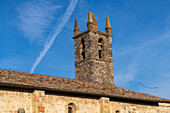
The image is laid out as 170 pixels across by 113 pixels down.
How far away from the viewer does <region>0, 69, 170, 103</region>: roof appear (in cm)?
1842

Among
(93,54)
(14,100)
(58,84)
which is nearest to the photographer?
(14,100)

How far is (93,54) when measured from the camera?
28438mm

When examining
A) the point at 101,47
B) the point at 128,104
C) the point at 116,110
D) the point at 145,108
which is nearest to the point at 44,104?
the point at 116,110

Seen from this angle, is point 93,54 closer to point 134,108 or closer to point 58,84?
point 134,108

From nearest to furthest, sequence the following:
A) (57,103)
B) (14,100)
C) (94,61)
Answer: (14,100) → (57,103) → (94,61)

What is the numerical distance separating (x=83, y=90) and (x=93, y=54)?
812 cm

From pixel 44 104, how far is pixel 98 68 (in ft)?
35.2

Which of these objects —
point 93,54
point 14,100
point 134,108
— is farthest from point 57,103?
point 93,54

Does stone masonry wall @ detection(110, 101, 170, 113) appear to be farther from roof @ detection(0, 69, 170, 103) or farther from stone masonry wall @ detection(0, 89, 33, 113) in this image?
stone masonry wall @ detection(0, 89, 33, 113)

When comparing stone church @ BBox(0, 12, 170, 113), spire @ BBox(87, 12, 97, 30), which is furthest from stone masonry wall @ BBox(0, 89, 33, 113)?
spire @ BBox(87, 12, 97, 30)

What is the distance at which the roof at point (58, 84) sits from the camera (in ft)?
60.4

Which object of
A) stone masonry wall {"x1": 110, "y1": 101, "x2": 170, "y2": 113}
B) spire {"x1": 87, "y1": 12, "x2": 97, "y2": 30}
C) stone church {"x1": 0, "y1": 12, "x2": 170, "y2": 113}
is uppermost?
spire {"x1": 87, "y1": 12, "x2": 97, "y2": 30}

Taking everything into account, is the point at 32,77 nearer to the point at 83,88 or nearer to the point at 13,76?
the point at 13,76

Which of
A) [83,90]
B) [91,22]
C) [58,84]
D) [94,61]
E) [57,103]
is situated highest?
[91,22]
